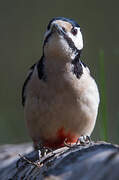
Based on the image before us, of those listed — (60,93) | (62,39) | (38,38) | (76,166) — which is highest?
(38,38)

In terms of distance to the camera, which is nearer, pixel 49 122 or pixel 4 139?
pixel 49 122

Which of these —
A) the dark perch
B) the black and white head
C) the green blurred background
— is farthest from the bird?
the green blurred background

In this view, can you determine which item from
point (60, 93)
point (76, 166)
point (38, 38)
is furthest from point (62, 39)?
point (38, 38)

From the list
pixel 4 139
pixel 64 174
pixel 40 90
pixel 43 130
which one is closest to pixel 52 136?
pixel 43 130

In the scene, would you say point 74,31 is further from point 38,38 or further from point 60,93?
point 38,38

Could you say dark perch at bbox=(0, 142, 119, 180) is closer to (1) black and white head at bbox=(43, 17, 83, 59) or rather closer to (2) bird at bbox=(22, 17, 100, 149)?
(2) bird at bbox=(22, 17, 100, 149)

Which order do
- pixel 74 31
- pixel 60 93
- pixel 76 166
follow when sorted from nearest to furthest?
pixel 76 166 < pixel 60 93 < pixel 74 31

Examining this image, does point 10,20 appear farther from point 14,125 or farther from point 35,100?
point 35,100

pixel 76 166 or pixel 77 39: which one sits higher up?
pixel 77 39
